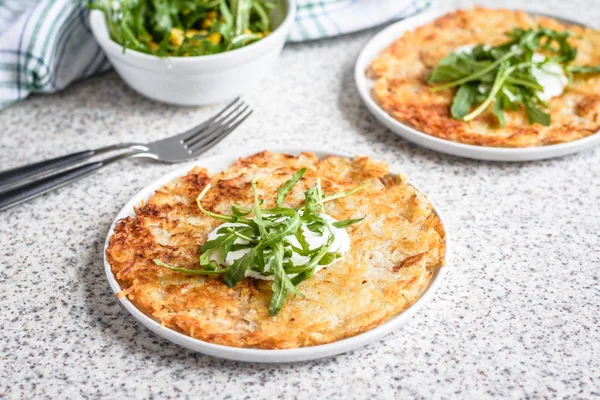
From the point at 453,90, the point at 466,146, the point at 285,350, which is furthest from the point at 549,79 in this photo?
the point at 285,350

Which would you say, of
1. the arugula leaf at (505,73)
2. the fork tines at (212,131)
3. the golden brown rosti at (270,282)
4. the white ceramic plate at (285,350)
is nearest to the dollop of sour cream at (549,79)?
the arugula leaf at (505,73)

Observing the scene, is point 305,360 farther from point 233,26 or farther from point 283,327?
point 233,26

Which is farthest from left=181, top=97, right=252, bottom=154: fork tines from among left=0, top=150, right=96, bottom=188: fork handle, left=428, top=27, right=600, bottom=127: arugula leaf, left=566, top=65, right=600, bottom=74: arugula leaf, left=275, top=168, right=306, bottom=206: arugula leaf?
left=566, top=65, right=600, bottom=74: arugula leaf

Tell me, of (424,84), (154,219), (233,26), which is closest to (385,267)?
(154,219)

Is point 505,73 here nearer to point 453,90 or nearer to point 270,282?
point 453,90

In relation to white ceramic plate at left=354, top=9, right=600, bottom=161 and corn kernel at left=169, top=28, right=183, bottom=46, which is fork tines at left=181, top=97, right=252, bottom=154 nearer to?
corn kernel at left=169, top=28, right=183, bottom=46

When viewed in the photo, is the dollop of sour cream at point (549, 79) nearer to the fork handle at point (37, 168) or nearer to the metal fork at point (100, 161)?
the metal fork at point (100, 161)

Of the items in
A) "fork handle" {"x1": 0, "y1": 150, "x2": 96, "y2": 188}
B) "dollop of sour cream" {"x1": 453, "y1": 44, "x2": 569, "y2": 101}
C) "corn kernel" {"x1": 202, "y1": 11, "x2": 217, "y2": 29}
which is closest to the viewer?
"fork handle" {"x1": 0, "y1": 150, "x2": 96, "y2": 188}
